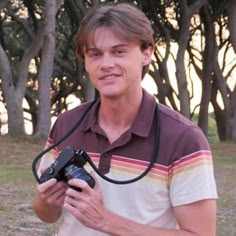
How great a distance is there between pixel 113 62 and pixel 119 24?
0.41 feet

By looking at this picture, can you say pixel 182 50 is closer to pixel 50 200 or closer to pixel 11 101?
pixel 11 101

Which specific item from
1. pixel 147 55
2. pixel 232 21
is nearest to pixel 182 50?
pixel 232 21

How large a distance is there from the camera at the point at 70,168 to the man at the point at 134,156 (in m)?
0.03

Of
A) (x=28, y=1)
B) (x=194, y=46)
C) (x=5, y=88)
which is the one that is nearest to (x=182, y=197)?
(x=5, y=88)

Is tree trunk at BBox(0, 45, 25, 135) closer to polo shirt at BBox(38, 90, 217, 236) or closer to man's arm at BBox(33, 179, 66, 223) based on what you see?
man's arm at BBox(33, 179, 66, 223)

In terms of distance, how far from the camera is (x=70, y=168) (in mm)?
2439

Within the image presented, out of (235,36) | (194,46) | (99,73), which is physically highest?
(99,73)

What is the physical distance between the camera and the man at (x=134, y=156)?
255cm

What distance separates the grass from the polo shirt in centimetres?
449

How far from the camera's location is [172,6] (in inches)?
955

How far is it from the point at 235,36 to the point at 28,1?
6049 millimetres

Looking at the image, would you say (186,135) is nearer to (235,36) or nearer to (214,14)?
(235,36)

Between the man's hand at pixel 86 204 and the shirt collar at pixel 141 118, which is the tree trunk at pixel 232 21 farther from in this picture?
the man's hand at pixel 86 204

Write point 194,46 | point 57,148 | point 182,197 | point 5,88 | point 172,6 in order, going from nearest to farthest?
1. point 182,197
2. point 57,148
3. point 5,88
4. point 172,6
5. point 194,46
